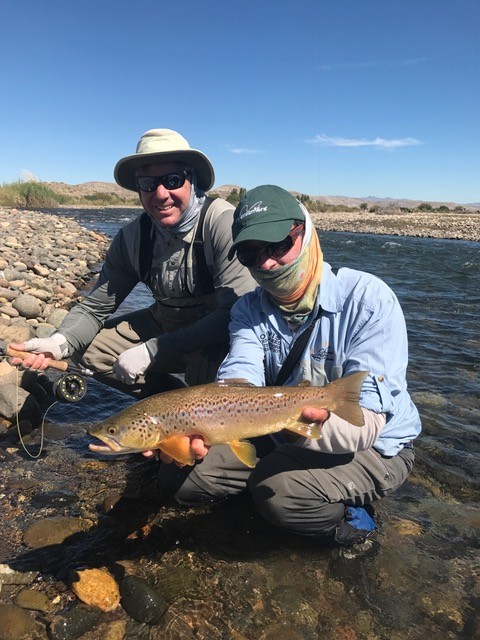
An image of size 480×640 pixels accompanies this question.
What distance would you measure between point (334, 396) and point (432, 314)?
8.69 m

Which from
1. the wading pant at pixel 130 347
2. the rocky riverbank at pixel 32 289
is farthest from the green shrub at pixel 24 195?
the wading pant at pixel 130 347

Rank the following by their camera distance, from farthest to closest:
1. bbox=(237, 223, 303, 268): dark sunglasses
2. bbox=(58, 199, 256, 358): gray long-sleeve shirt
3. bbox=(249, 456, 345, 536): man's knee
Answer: bbox=(58, 199, 256, 358): gray long-sleeve shirt → bbox=(249, 456, 345, 536): man's knee → bbox=(237, 223, 303, 268): dark sunglasses

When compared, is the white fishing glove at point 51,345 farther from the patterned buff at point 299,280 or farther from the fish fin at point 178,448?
the patterned buff at point 299,280

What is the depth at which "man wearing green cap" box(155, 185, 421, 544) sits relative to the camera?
9.04ft

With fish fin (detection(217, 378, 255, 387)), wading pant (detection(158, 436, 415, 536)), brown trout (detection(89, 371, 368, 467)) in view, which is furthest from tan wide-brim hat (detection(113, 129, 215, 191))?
wading pant (detection(158, 436, 415, 536))

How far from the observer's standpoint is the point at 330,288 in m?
2.99

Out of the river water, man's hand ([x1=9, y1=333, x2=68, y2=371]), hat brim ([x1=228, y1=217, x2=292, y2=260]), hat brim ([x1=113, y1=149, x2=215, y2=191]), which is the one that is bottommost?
the river water

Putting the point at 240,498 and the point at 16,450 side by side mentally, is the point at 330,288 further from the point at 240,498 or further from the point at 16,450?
the point at 16,450

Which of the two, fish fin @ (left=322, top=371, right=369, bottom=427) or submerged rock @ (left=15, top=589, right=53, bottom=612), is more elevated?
fish fin @ (left=322, top=371, right=369, bottom=427)

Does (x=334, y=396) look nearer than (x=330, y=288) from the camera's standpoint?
Yes

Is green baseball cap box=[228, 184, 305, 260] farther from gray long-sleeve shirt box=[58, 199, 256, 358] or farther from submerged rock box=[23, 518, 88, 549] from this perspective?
submerged rock box=[23, 518, 88, 549]

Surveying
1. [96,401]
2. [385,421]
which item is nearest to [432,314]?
[96,401]

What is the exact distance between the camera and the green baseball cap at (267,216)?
9.00 feet

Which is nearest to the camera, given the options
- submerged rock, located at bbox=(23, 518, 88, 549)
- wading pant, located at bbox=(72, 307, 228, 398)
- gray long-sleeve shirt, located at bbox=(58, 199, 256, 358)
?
submerged rock, located at bbox=(23, 518, 88, 549)
